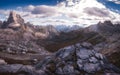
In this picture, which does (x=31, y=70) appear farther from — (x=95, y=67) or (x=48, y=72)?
(x=95, y=67)

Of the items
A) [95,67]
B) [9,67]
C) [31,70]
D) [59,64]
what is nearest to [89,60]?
[95,67]

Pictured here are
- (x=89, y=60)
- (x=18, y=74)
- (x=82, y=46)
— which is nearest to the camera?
(x=18, y=74)

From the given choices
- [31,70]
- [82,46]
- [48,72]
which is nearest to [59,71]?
[48,72]

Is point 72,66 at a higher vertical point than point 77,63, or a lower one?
lower

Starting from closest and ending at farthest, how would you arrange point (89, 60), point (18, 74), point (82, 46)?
point (18, 74) → point (89, 60) → point (82, 46)

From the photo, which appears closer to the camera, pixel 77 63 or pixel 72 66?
pixel 72 66

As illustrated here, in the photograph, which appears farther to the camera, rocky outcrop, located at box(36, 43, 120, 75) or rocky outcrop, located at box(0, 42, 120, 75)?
rocky outcrop, located at box(36, 43, 120, 75)

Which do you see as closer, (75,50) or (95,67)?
(95,67)

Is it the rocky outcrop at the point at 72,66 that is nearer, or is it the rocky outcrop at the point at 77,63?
the rocky outcrop at the point at 72,66

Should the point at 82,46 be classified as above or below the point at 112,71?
above
